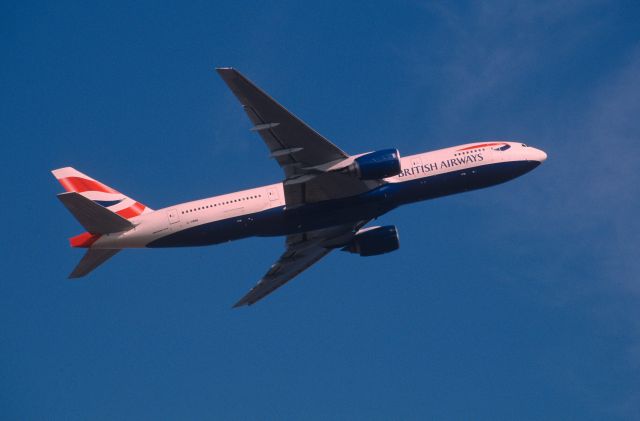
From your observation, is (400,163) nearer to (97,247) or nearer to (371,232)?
(371,232)

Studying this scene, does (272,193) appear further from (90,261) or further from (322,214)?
(90,261)

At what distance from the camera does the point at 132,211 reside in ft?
194

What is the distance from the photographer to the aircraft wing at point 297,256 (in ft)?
209

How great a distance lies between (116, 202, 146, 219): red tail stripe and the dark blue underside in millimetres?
2972

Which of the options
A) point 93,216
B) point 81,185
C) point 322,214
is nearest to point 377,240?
point 322,214

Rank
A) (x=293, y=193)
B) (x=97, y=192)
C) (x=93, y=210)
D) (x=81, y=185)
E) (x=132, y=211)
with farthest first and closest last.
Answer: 1. (x=97, y=192)
2. (x=81, y=185)
3. (x=132, y=211)
4. (x=293, y=193)
5. (x=93, y=210)

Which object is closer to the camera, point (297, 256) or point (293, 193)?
point (293, 193)

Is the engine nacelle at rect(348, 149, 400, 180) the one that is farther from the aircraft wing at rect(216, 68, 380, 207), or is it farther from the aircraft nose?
the aircraft nose

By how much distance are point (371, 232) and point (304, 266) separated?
19.1ft

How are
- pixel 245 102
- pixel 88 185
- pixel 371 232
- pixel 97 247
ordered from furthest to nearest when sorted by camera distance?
pixel 371 232 → pixel 88 185 → pixel 97 247 → pixel 245 102

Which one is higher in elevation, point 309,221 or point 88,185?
point 88,185

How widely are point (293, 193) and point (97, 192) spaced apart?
14203 mm

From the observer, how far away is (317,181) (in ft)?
184

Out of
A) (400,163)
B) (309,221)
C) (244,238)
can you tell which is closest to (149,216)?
(244,238)
